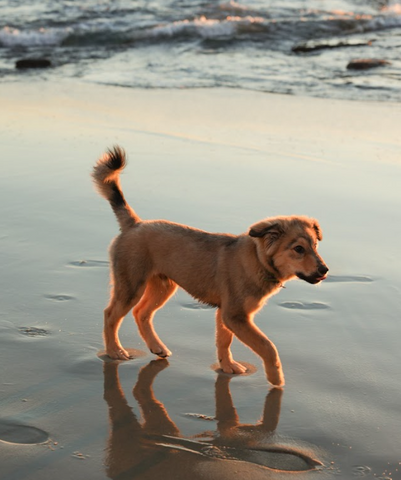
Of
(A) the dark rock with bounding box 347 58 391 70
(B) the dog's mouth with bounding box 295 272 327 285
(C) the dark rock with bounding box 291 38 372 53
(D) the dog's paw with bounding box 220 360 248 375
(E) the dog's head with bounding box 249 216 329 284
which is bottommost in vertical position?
(C) the dark rock with bounding box 291 38 372 53

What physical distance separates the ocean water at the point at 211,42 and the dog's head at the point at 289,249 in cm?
867

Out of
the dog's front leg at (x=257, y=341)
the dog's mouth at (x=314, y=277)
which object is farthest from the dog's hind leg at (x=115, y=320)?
the dog's mouth at (x=314, y=277)

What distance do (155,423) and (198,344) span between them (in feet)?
3.76

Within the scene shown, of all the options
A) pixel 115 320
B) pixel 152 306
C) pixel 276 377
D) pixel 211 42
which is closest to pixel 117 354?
pixel 115 320

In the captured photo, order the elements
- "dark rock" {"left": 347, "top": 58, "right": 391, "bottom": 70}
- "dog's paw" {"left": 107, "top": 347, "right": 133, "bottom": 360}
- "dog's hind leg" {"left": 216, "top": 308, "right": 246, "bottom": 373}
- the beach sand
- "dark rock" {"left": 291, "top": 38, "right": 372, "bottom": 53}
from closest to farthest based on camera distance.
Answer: the beach sand → "dog's hind leg" {"left": 216, "top": 308, "right": 246, "bottom": 373} → "dog's paw" {"left": 107, "top": 347, "right": 133, "bottom": 360} → "dark rock" {"left": 347, "top": 58, "right": 391, "bottom": 70} → "dark rock" {"left": 291, "top": 38, "right": 372, "bottom": 53}

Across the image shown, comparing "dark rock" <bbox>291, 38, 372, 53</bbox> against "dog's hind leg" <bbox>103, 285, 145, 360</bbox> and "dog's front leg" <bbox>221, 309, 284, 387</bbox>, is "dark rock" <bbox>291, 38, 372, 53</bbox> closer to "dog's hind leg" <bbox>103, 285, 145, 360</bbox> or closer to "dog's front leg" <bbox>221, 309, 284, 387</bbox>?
"dog's hind leg" <bbox>103, 285, 145, 360</bbox>

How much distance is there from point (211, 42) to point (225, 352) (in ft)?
53.4

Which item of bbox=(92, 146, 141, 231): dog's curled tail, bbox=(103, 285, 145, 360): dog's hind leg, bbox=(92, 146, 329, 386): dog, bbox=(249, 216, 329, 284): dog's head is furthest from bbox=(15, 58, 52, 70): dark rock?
bbox=(249, 216, 329, 284): dog's head

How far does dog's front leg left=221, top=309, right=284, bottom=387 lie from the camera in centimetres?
477

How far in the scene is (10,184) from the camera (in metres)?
8.41

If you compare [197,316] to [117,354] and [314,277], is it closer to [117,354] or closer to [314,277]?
[117,354]

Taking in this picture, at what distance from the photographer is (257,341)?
491 cm

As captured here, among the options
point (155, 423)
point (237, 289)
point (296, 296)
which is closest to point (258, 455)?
point (155, 423)

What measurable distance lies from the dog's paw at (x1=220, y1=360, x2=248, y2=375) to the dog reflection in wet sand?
0.34 metres
